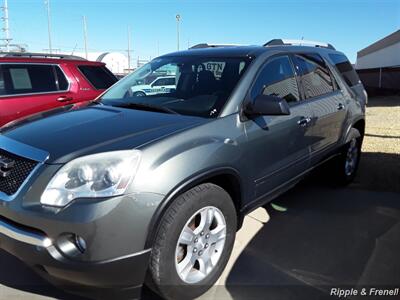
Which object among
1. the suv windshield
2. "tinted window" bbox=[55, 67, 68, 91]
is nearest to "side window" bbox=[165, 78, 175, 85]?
the suv windshield

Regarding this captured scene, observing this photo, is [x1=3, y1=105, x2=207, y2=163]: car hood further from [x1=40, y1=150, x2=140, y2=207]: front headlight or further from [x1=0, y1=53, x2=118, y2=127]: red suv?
[x1=0, y1=53, x2=118, y2=127]: red suv

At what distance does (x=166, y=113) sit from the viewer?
11.0 ft

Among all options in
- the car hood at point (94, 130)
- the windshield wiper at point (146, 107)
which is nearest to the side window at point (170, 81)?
the windshield wiper at point (146, 107)

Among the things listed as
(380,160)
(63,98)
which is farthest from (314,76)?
(63,98)

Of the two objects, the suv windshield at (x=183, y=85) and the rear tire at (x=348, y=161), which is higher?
the suv windshield at (x=183, y=85)

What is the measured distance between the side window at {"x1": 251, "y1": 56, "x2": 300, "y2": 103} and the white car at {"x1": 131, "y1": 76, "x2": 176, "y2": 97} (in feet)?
2.66

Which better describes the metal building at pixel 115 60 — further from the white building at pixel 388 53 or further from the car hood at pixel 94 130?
the car hood at pixel 94 130

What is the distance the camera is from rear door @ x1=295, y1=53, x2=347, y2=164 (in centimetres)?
440

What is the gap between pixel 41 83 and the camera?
22.3ft

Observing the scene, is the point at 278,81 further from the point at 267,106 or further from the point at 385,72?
the point at 385,72

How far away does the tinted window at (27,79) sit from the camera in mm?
6441

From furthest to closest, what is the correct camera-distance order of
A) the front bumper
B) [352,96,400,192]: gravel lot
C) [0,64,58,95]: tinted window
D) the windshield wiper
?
[0,64,58,95]: tinted window
[352,96,400,192]: gravel lot
the windshield wiper
the front bumper

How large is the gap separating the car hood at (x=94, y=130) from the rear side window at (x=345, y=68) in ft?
9.98

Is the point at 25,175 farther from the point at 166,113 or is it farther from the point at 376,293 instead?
the point at 376,293
